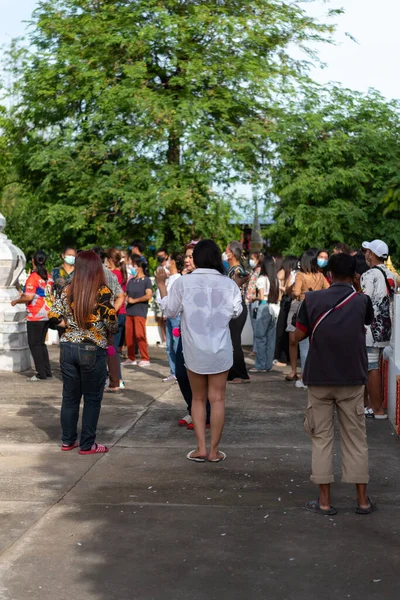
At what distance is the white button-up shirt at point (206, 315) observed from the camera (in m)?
7.46

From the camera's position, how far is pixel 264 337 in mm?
13477

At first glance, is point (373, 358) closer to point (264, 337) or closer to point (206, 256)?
point (206, 256)

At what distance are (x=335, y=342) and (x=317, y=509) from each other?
107cm

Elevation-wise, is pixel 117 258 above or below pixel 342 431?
above

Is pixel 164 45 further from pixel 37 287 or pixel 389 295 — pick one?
pixel 389 295

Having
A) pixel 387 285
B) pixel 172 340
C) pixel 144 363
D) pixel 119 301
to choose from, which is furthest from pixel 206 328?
pixel 144 363

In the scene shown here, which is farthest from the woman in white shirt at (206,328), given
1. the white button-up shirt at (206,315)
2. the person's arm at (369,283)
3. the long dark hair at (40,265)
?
the long dark hair at (40,265)

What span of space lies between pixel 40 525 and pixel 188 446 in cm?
256

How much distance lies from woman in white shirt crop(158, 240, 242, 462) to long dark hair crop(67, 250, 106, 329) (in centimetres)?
60

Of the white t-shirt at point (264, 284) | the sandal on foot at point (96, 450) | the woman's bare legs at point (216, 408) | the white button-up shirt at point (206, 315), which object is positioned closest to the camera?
the white button-up shirt at point (206, 315)

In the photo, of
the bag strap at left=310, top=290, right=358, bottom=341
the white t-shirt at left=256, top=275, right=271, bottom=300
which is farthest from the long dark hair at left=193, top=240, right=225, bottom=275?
the white t-shirt at left=256, top=275, right=271, bottom=300

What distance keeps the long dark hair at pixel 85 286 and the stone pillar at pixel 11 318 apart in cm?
605

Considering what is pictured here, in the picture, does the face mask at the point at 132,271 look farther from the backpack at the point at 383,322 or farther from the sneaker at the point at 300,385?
the backpack at the point at 383,322

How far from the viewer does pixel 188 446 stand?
321 inches
